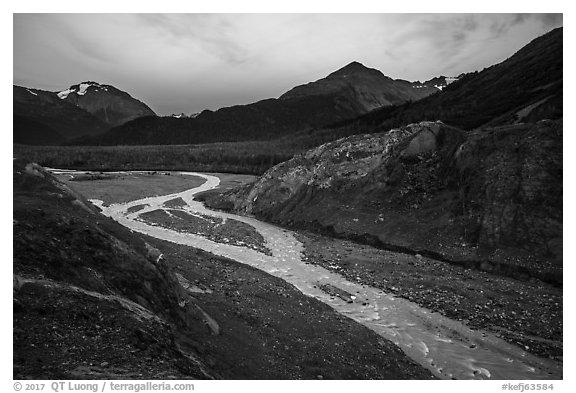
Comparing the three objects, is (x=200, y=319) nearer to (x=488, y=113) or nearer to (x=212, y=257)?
(x=212, y=257)

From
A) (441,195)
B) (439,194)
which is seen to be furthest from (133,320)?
(439,194)

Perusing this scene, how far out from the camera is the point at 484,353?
69.4ft

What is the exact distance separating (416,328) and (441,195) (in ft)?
87.1

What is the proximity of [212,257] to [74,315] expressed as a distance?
76.7 feet

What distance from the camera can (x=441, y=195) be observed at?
46.1m

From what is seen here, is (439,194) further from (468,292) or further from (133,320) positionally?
(133,320)

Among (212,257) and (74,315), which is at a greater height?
(74,315)

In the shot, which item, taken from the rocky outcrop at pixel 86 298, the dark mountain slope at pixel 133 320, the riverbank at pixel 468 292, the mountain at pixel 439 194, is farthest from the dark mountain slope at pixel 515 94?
the rocky outcrop at pixel 86 298

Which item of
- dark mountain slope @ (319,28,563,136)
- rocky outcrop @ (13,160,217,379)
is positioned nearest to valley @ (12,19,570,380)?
rocky outcrop @ (13,160,217,379)

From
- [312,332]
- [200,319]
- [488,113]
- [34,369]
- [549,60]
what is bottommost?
[312,332]

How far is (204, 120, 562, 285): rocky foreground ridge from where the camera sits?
36.0 m

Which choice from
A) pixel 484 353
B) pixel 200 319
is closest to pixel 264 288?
pixel 200 319

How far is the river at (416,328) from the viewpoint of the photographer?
1978 centimetres
